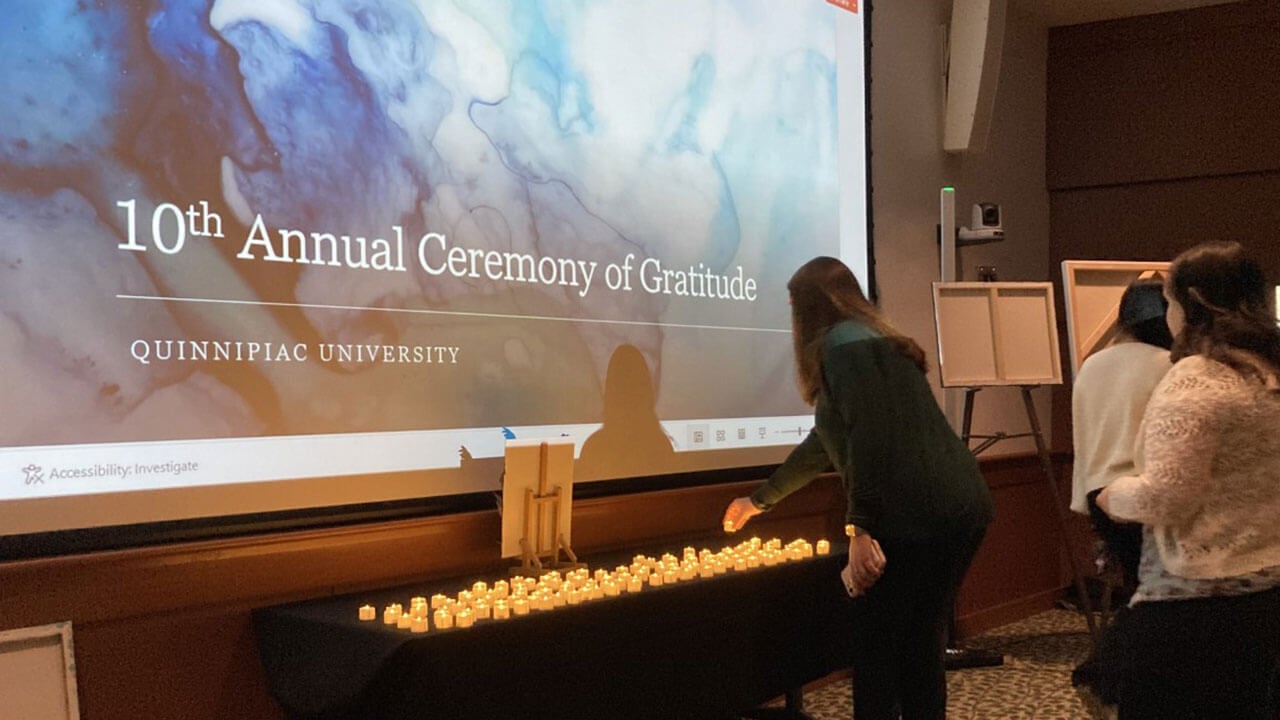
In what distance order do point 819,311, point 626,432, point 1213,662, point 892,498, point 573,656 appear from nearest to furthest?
1. point 1213,662
2. point 573,656
3. point 892,498
4. point 819,311
5. point 626,432

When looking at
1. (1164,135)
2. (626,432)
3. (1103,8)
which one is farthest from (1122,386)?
(1103,8)

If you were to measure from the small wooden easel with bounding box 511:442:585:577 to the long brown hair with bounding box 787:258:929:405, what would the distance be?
0.62 m

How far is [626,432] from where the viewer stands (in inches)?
115

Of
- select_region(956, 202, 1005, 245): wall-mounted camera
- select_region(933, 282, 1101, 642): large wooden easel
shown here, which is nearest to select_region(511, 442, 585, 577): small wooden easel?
select_region(933, 282, 1101, 642): large wooden easel

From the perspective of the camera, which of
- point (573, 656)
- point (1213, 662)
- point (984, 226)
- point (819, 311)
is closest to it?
point (1213, 662)

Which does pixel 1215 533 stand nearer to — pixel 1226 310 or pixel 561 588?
pixel 1226 310

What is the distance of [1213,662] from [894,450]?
71 centimetres

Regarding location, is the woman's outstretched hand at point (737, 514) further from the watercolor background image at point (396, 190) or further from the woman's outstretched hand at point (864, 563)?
the woman's outstretched hand at point (864, 563)

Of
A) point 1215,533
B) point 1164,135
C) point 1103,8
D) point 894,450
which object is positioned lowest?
point 1215,533

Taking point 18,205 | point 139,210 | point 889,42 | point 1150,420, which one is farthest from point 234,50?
point 889,42

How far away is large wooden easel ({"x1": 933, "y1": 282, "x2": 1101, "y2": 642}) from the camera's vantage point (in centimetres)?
405

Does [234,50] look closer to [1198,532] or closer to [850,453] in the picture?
[850,453]

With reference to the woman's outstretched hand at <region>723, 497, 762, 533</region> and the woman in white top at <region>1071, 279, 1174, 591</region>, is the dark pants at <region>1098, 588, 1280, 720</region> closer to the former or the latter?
the woman in white top at <region>1071, 279, 1174, 591</region>

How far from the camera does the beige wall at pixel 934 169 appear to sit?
14.1 ft
